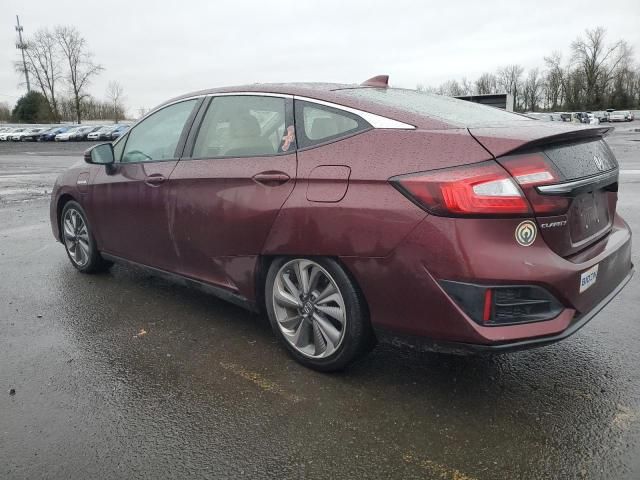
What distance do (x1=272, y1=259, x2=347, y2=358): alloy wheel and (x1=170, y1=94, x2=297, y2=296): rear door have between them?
0.81 ft

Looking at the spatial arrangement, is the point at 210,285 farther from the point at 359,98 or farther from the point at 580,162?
the point at 580,162

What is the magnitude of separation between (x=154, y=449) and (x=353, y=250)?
1289mm

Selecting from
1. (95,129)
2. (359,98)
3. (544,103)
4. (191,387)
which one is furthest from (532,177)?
(544,103)

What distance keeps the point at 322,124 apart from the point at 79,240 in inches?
124

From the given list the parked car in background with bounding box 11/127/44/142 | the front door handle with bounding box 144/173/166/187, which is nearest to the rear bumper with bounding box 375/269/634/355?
the front door handle with bounding box 144/173/166/187

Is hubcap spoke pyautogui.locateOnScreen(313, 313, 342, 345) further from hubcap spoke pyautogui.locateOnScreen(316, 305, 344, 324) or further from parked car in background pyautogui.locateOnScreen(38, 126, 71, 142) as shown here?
parked car in background pyautogui.locateOnScreen(38, 126, 71, 142)

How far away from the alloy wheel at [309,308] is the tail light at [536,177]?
103 cm

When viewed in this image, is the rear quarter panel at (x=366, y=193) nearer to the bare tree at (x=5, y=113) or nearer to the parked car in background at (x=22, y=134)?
the parked car in background at (x=22, y=134)

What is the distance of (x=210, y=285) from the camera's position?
3621mm

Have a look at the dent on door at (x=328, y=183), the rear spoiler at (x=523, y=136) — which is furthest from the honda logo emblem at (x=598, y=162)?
A: the dent on door at (x=328, y=183)

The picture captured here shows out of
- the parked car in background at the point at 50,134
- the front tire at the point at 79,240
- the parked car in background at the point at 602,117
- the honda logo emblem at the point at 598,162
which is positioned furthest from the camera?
the parked car in background at the point at 602,117

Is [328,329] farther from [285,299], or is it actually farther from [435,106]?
[435,106]

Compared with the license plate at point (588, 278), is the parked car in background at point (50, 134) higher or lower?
higher

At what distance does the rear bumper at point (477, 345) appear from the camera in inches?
95.3
